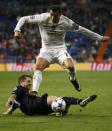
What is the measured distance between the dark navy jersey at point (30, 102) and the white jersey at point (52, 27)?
2190mm

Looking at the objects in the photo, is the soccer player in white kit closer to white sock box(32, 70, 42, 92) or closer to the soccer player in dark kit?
white sock box(32, 70, 42, 92)

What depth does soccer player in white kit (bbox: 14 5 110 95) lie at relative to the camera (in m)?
14.1

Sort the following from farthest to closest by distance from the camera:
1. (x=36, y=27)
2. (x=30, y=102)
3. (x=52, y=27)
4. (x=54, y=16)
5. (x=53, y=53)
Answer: (x=36, y=27), (x=53, y=53), (x=52, y=27), (x=54, y=16), (x=30, y=102)

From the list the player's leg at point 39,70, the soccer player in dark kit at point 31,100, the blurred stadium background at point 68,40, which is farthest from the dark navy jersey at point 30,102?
the blurred stadium background at point 68,40

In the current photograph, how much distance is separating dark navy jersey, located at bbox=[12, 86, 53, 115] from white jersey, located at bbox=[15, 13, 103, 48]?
2190 millimetres

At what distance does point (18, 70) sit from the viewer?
130 feet

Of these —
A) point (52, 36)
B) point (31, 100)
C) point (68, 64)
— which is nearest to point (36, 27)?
point (52, 36)

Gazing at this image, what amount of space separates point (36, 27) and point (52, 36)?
29.3 metres

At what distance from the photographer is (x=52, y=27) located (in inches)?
564

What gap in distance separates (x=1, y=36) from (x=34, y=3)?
4490 mm

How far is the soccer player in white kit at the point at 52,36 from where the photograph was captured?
14.1 metres

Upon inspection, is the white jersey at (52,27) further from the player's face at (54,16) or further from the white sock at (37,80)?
the white sock at (37,80)

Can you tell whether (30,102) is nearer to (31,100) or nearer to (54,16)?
(31,100)

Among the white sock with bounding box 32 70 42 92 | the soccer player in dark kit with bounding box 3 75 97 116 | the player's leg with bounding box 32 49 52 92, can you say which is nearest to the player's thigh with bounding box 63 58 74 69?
the player's leg with bounding box 32 49 52 92
